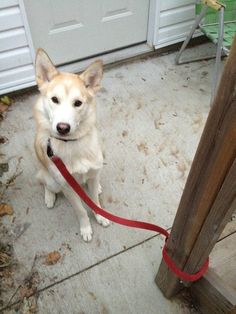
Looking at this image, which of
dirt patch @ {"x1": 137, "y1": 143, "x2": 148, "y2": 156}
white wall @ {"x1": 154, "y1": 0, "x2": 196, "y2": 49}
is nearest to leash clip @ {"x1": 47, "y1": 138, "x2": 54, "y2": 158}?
dirt patch @ {"x1": 137, "y1": 143, "x2": 148, "y2": 156}

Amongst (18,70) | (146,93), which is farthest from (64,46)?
(146,93)

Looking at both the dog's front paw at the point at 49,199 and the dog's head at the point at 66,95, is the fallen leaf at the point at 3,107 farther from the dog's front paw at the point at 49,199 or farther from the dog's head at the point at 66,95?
the dog's head at the point at 66,95

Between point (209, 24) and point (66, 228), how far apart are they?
2.47 meters

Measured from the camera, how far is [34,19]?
9.37ft

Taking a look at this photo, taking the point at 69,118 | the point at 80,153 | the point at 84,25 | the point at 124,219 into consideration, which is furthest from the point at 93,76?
the point at 84,25

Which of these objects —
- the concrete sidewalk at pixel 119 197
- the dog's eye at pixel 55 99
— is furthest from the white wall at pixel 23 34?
the dog's eye at pixel 55 99

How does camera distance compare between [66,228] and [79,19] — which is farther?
[79,19]

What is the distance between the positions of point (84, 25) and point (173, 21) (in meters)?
1.06

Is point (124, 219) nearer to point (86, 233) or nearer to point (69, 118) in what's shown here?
point (69, 118)

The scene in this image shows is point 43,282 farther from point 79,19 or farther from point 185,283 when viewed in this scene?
point 79,19

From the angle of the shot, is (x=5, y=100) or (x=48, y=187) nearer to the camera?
(x=48, y=187)

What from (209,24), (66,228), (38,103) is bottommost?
(66,228)

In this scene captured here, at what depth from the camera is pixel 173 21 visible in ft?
11.4

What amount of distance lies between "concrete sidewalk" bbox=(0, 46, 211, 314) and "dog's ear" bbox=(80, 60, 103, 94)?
100cm
